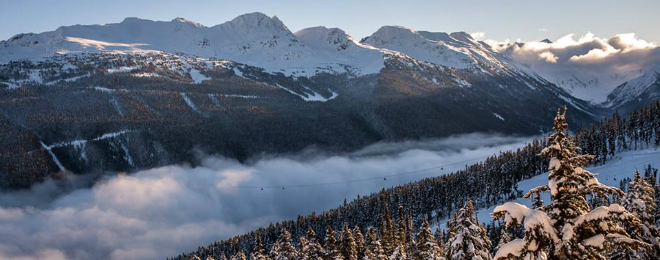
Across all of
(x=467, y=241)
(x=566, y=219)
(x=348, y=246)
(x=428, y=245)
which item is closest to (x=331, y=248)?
(x=348, y=246)

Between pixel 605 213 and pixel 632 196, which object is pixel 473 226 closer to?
pixel 632 196

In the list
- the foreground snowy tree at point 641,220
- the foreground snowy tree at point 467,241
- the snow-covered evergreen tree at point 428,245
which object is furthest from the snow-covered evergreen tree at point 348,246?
the foreground snowy tree at point 641,220

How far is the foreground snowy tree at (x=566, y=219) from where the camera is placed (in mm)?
13719

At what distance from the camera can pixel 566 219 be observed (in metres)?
14.5

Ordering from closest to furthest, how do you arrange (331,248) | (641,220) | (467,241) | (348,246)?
(641,220) → (467,241) → (331,248) → (348,246)

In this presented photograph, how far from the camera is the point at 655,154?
19588 centimetres

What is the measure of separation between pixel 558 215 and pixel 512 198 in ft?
639

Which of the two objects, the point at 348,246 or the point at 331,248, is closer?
the point at 331,248

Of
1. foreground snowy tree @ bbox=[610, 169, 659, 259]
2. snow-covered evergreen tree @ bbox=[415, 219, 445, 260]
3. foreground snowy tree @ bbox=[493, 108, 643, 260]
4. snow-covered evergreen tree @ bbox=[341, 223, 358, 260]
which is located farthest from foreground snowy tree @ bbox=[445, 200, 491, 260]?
snow-covered evergreen tree @ bbox=[341, 223, 358, 260]

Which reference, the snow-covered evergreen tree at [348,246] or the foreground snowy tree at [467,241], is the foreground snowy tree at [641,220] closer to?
the foreground snowy tree at [467,241]

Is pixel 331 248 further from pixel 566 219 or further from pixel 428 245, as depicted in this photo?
pixel 566 219

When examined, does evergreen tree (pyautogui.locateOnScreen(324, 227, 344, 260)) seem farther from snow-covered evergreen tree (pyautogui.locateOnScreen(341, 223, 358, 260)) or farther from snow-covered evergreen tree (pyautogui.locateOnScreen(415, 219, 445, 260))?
snow-covered evergreen tree (pyautogui.locateOnScreen(415, 219, 445, 260))

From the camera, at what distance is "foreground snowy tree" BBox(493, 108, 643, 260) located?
45.0ft

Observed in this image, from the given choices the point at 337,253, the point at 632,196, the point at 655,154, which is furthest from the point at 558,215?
the point at 655,154
